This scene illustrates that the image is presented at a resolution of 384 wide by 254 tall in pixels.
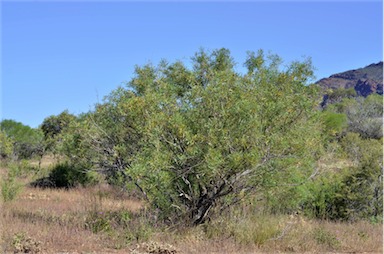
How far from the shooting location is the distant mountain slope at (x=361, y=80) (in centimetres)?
14075

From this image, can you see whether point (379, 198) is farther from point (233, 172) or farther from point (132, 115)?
point (132, 115)

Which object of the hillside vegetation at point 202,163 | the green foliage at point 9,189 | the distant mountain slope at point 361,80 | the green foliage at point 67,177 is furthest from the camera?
the distant mountain slope at point 361,80

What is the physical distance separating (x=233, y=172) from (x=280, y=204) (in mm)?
2470

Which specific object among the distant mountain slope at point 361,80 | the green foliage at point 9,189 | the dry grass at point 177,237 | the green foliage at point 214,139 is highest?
the distant mountain slope at point 361,80

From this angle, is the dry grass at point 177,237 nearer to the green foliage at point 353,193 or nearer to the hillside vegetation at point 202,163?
the hillside vegetation at point 202,163

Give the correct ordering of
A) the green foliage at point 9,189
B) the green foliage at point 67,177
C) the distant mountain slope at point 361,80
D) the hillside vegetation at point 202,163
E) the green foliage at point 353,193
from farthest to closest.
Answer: the distant mountain slope at point 361,80, the green foliage at point 67,177, the green foliage at point 9,189, the green foliage at point 353,193, the hillside vegetation at point 202,163

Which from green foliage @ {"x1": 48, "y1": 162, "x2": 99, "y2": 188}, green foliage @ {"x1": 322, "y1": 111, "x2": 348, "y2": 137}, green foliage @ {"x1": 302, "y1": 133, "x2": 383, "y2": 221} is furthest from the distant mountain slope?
green foliage @ {"x1": 302, "y1": 133, "x2": 383, "y2": 221}

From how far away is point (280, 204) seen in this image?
30.3 ft

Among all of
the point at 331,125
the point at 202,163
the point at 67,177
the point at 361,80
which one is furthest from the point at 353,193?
the point at 361,80

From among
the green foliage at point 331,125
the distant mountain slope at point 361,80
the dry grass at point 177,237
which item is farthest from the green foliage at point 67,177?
the distant mountain slope at point 361,80

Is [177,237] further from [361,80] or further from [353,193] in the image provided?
[361,80]

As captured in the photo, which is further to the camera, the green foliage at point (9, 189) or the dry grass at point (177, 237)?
the green foliage at point (9, 189)

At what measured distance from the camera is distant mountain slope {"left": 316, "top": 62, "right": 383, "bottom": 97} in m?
141

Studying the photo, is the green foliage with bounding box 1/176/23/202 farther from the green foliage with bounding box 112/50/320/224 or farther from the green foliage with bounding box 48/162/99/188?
the green foliage with bounding box 48/162/99/188
